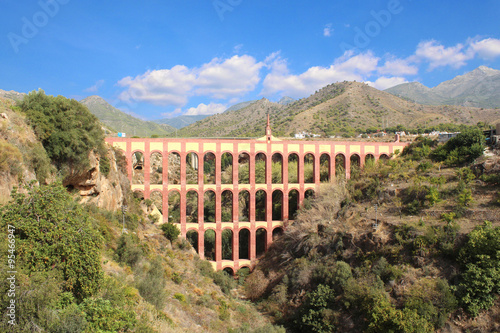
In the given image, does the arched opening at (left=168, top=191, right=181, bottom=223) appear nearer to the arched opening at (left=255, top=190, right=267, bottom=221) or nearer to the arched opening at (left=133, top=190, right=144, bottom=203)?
the arched opening at (left=255, top=190, right=267, bottom=221)

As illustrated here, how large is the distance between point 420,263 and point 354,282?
14.3ft

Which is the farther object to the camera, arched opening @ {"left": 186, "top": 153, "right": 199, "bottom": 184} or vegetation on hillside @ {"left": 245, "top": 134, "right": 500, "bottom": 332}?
arched opening @ {"left": 186, "top": 153, "right": 199, "bottom": 184}

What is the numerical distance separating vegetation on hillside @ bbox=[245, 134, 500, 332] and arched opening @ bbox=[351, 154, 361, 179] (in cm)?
155

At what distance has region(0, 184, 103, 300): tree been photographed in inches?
364

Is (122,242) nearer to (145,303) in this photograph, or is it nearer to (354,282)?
(145,303)

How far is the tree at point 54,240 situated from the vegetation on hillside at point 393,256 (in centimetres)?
1528

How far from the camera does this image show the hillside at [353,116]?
71.9 meters

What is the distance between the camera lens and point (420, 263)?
20625 mm

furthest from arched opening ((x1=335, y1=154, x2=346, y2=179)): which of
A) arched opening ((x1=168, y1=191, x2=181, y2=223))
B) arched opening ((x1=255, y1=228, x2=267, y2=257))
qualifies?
arched opening ((x1=168, y1=191, x2=181, y2=223))

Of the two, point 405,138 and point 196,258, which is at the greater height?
point 405,138

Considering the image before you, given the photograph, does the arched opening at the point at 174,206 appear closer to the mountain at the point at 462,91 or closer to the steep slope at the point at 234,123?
the steep slope at the point at 234,123

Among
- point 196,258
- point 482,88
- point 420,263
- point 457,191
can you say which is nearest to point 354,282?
point 420,263

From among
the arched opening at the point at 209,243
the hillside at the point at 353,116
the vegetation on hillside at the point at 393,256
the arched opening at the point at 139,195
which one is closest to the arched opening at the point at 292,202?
the vegetation on hillside at the point at 393,256

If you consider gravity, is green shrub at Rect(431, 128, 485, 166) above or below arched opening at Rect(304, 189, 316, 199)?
above
